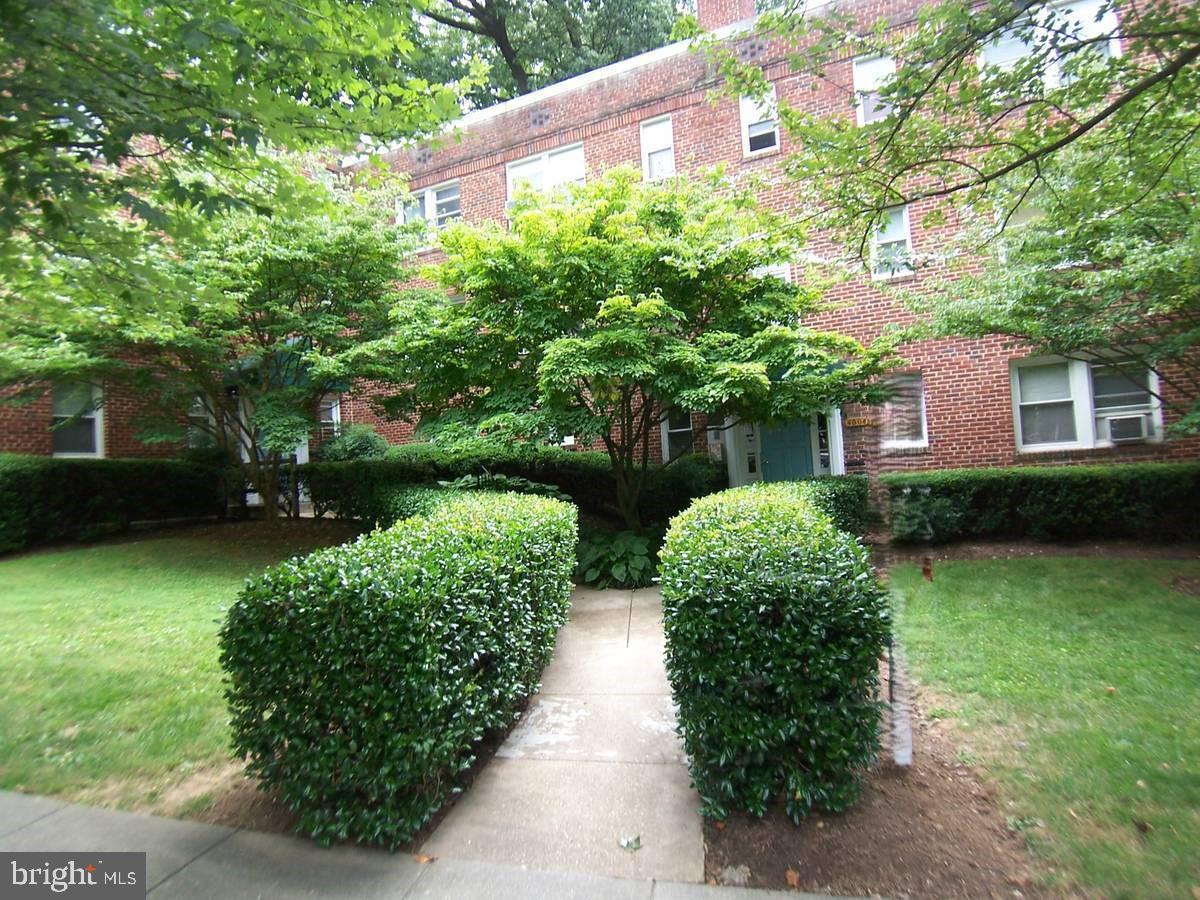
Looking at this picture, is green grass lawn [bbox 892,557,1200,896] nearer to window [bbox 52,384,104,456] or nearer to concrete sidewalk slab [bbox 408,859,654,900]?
concrete sidewalk slab [bbox 408,859,654,900]

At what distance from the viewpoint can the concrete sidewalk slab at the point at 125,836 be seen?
8.95ft

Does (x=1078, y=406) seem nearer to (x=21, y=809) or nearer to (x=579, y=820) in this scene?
(x=579, y=820)

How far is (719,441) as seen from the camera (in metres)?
12.4

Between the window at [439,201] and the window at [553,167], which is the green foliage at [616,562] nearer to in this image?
the window at [553,167]

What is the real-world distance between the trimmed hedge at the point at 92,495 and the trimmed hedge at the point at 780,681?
445 inches

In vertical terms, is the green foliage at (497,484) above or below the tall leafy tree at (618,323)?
below

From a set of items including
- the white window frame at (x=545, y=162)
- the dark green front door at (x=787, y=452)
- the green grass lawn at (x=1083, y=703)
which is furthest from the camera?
the white window frame at (x=545, y=162)

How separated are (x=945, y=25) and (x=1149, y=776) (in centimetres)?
443

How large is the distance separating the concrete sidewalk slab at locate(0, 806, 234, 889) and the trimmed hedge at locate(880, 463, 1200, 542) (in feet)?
29.9

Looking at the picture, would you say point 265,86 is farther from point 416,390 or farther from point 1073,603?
point 1073,603

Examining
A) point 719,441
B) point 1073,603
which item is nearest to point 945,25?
point 1073,603

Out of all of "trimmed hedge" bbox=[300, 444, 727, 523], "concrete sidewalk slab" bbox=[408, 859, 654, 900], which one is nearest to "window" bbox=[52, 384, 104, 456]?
"trimmed hedge" bbox=[300, 444, 727, 523]

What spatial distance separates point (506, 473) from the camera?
36.2ft

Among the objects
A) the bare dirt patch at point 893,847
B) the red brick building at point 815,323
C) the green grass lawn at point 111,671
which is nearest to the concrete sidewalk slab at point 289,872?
the green grass lawn at point 111,671
